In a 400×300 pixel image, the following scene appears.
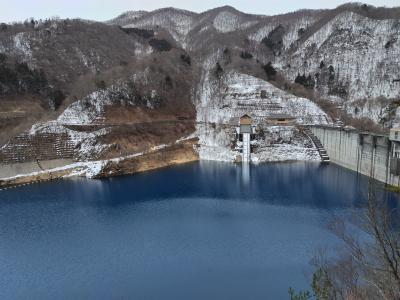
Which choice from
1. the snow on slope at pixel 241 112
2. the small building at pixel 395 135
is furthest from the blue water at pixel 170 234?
the snow on slope at pixel 241 112

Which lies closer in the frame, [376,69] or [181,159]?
[181,159]

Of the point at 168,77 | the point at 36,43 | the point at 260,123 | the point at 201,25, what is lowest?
the point at 260,123

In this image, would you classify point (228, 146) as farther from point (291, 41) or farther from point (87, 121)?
point (291, 41)

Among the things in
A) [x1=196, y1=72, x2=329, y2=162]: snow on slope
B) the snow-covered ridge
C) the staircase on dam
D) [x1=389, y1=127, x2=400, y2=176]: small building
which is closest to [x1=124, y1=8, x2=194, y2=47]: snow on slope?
[x1=196, y1=72, x2=329, y2=162]: snow on slope

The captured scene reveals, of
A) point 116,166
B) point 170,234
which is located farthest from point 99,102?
point 170,234

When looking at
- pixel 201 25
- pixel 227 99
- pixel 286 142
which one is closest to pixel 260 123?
pixel 286 142

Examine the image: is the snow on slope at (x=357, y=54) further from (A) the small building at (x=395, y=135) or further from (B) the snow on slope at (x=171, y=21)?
(B) the snow on slope at (x=171, y=21)

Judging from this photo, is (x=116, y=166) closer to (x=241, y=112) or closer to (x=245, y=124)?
(x=245, y=124)

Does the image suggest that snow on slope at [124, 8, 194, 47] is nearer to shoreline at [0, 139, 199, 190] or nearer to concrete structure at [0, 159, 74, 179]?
shoreline at [0, 139, 199, 190]
